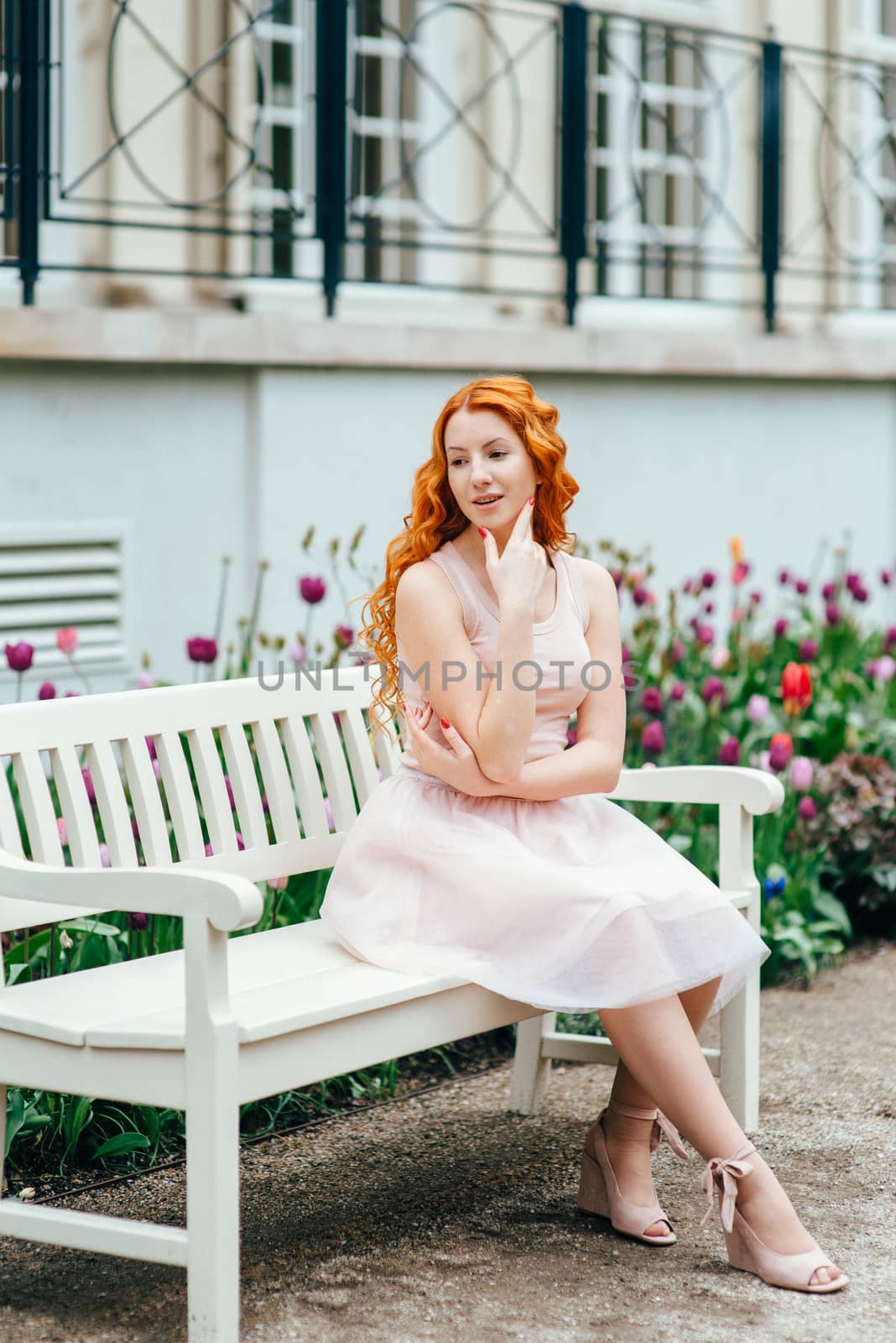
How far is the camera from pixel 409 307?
7426 mm

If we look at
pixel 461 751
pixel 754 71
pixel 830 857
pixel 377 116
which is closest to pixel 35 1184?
pixel 461 751

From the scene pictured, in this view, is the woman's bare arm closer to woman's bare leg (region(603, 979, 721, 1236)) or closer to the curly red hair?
the curly red hair

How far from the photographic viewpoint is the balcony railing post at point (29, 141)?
17.5 feet

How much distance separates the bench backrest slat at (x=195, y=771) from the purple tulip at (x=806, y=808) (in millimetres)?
1385

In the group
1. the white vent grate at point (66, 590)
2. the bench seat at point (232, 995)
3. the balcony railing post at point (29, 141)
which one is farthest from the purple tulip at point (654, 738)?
the balcony railing post at point (29, 141)

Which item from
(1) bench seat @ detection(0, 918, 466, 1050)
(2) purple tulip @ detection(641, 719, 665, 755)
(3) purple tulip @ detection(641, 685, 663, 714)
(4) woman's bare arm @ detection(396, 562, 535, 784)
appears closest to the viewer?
(1) bench seat @ detection(0, 918, 466, 1050)

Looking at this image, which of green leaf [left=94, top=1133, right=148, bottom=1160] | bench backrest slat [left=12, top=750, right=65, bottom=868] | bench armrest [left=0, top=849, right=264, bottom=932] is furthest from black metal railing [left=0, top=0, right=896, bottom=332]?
bench armrest [left=0, top=849, right=264, bottom=932]

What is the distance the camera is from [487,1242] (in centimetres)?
315

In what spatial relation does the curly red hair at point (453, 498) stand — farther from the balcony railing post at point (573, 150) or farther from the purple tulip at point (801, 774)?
the balcony railing post at point (573, 150)

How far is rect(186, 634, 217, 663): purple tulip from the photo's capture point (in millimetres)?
4133

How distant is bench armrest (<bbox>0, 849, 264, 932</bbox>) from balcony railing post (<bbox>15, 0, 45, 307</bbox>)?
2956mm

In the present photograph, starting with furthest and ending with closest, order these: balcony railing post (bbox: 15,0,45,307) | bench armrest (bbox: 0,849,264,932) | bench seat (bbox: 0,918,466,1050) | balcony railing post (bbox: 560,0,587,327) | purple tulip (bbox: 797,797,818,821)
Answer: balcony railing post (bbox: 560,0,587,327) → balcony railing post (bbox: 15,0,45,307) → purple tulip (bbox: 797,797,818,821) → bench seat (bbox: 0,918,466,1050) → bench armrest (bbox: 0,849,264,932)

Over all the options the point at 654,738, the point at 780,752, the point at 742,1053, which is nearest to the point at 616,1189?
the point at 742,1053

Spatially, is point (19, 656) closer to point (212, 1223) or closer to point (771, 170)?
point (212, 1223)
